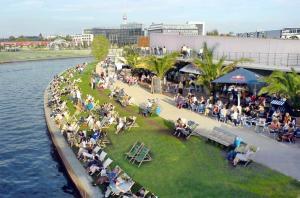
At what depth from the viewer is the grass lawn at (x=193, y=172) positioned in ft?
43.8

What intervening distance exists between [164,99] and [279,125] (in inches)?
497

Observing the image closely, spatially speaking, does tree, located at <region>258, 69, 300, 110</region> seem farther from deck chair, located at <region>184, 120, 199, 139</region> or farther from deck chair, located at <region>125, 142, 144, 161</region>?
deck chair, located at <region>125, 142, 144, 161</region>

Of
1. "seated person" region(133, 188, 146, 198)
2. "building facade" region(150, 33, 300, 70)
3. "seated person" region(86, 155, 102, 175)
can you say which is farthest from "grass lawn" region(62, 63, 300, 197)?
"building facade" region(150, 33, 300, 70)

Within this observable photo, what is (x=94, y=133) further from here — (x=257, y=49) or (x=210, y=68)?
(x=257, y=49)

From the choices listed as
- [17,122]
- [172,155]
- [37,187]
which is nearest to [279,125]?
[172,155]

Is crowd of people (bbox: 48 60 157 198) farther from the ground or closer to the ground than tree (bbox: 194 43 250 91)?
closer to the ground

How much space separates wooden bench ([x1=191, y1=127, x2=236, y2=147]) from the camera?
17.5m

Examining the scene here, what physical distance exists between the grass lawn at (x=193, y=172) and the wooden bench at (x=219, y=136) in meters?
0.35

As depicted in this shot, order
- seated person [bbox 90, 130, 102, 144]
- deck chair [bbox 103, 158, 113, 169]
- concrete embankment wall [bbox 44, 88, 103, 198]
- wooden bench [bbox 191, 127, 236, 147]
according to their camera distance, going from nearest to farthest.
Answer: concrete embankment wall [bbox 44, 88, 103, 198] < deck chair [bbox 103, 158, 113, 169] < wooden bench [bbox 191, 127, 236, 147] < seated person [bbox 90, 130, 102, 144]

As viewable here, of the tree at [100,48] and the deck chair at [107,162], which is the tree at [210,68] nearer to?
the deck chair at [107,162]

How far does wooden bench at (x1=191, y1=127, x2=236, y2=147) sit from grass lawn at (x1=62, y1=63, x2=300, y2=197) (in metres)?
0.35

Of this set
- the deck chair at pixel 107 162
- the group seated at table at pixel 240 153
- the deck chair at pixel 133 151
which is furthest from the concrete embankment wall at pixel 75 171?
the group seated at table at pixel 240 153

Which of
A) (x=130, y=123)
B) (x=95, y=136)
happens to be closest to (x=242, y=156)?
(x=95, y=136)

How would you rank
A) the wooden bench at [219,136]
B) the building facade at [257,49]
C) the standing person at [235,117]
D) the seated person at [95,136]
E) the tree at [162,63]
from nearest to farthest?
the wooden bench at [219,136] < the seated person at [95,136] < the standing person at [235,117] < the building facade at [257,49] < the tree at [162,63]
